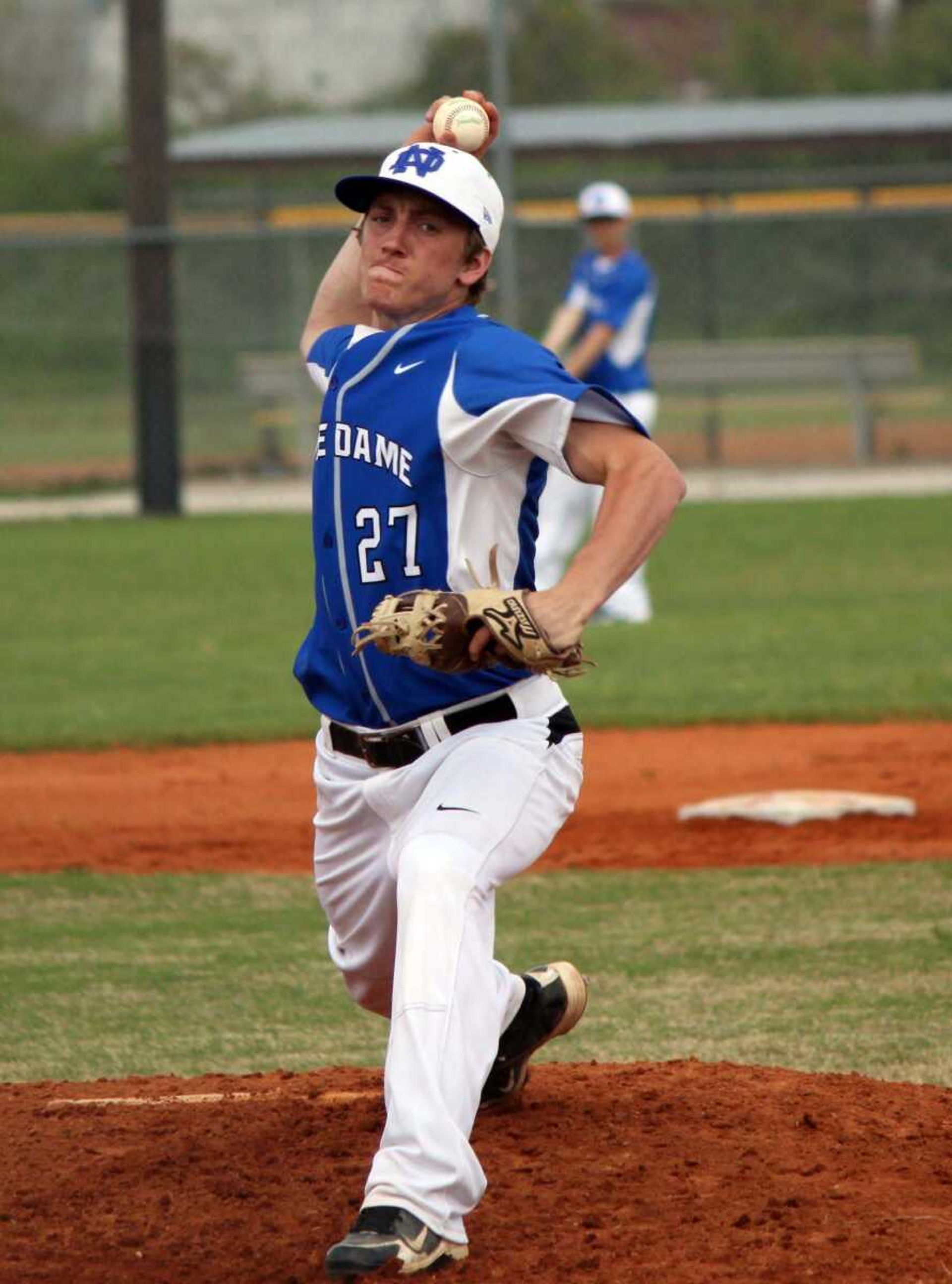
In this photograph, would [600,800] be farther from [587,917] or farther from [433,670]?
[433,670]

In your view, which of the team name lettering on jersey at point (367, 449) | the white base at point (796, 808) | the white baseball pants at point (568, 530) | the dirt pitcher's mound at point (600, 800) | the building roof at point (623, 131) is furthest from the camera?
the building roof at point (623, 131)

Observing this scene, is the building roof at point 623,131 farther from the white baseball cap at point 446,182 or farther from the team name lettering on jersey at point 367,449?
the team name lettering on jersey at point 367,449

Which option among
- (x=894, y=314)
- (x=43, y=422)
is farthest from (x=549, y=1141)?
(x=43, y=422)

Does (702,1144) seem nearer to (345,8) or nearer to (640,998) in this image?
(640,998)

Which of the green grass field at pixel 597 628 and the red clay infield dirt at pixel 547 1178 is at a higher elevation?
the red clay infield dirt at pixel 547 1178

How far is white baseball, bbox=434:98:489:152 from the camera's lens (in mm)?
4191

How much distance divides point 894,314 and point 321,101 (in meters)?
21.6

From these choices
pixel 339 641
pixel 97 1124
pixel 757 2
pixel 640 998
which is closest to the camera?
pixel 339 641

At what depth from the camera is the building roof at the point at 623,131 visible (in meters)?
23.7

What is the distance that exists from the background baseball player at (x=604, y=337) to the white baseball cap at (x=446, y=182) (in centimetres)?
748

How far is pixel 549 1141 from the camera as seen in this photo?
161 inches

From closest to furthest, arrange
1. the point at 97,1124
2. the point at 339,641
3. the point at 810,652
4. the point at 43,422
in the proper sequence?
the point at 339,641 → the point at 97,1124 → the point at 810,652 → the point at 43,422

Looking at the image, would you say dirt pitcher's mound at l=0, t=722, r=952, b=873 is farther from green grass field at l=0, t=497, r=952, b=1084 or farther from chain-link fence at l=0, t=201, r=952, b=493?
chain-link fence at l=0, t=201, r=952, b=493

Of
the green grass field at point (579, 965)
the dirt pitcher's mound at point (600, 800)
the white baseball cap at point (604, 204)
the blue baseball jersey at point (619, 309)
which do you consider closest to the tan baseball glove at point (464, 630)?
the green grass field at point (579, 965)
